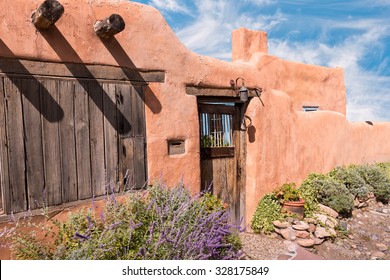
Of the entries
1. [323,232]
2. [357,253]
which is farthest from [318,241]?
[357,253]

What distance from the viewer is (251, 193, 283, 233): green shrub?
19.4 ft

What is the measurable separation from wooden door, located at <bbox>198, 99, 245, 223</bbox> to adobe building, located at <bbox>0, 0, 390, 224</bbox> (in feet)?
0.07

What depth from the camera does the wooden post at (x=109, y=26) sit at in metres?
3.65

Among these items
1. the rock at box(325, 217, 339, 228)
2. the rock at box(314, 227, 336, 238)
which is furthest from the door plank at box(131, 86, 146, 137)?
the rock at box(325, 217, 339, 228)

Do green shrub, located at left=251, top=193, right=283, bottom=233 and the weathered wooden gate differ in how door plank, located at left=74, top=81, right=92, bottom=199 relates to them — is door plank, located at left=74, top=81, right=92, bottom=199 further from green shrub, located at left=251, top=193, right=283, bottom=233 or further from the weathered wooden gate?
green shrub, located at left=251, top=193, right=283, bottom=233

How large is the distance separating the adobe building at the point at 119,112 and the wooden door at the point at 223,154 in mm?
20

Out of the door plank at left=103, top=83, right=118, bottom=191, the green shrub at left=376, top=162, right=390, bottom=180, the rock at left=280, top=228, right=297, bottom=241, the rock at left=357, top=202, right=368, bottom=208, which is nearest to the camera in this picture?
the door plank at left=103, top=83, right=118, bottom=191

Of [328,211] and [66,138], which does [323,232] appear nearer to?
[328,211]

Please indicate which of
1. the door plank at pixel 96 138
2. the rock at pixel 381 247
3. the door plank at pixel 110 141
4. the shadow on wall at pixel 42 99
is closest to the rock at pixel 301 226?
the rock at pixel 381 247

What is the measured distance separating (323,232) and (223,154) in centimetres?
247

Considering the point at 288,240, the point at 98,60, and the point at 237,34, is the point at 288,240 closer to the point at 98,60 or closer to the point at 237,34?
the point at 98,60

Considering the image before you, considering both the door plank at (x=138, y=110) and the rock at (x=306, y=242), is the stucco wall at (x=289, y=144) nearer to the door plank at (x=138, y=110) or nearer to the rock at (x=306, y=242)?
the rock at (x=306, y=242)

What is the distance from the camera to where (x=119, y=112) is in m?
4.11

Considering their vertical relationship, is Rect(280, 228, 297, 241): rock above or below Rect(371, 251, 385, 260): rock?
above
